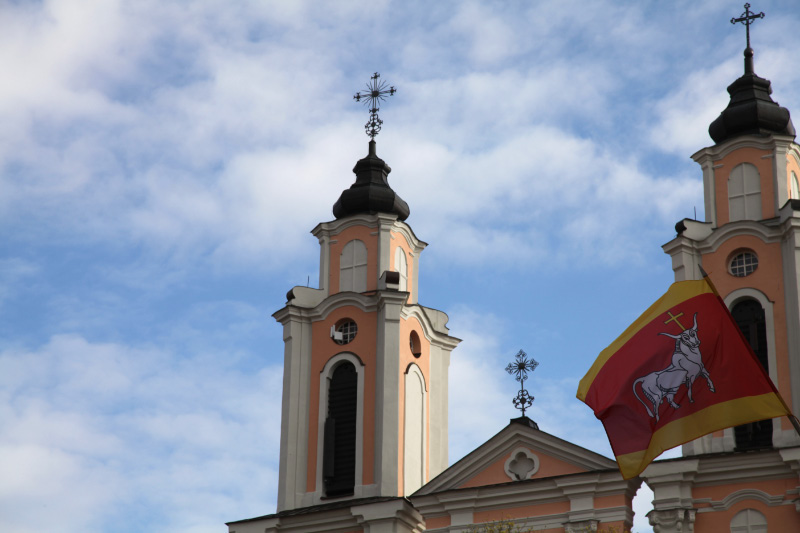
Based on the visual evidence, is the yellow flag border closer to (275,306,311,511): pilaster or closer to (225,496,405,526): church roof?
(225,496,405,526): church roof

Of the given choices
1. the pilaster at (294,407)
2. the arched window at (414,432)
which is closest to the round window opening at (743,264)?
the arched window at (414,432)

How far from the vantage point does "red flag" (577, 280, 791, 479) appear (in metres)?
17.6

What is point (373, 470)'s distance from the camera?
101ft

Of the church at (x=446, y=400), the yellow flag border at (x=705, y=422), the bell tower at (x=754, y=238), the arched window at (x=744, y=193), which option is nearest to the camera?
the yellow flag border at (x=705, y=422)

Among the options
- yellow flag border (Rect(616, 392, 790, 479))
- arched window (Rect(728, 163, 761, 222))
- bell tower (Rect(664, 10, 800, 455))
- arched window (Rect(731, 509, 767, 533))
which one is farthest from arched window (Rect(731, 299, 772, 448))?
yellow flag border (Rect(616, 392, 790, 479))

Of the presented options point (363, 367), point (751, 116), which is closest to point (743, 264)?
point (751, 116)

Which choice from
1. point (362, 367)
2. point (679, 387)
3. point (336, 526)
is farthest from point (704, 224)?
point (679, 387)

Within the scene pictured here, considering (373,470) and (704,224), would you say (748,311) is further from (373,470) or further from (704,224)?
(373,470)

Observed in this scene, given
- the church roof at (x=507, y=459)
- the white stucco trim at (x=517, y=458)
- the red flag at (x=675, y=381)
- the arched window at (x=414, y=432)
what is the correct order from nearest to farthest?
the red flag at (x=675, y=381) → the church roof at (x=507, y=459) → the white stucco trim at (x=517, y=458) → the arched window at (x=414, y=432)

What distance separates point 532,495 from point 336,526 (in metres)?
4.68

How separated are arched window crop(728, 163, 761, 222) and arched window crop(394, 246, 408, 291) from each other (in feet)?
27.4

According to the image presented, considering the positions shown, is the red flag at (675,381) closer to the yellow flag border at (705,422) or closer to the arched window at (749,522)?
the yellow flag border at (705,422)

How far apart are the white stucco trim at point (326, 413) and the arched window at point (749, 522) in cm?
845

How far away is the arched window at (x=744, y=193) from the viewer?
30328mm
